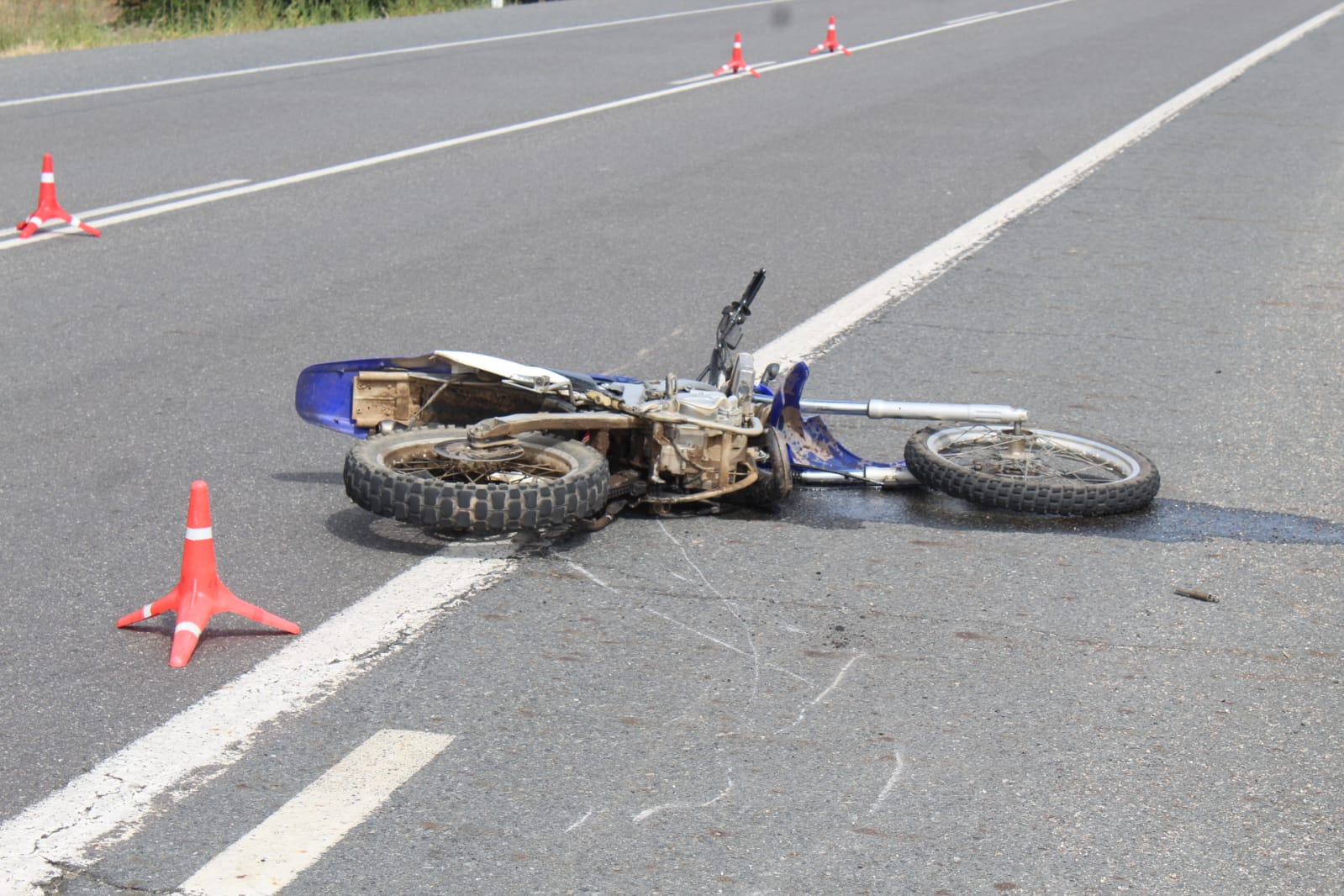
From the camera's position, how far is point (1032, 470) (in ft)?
20.2

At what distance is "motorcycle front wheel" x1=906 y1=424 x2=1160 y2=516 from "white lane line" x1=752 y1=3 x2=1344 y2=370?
1.37 metres

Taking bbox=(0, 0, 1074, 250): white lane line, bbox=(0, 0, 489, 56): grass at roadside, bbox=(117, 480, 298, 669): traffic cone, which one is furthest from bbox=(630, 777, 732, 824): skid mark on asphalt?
bbox=(0, 0, 489, 56): grass at roadside

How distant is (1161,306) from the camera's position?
364 inches

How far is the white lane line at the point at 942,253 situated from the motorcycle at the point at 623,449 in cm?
143

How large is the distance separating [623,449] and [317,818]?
2.38 metres

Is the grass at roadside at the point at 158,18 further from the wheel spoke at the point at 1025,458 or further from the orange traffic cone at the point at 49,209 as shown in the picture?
the wheel spoke at the point at 1025,458

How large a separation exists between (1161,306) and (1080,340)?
42.6 inches

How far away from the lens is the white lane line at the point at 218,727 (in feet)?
11.5

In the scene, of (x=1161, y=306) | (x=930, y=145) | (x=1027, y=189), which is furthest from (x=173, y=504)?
(x=930, y=145)

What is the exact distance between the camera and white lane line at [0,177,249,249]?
1029 cm

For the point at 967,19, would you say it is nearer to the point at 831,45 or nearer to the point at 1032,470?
the point at 831,45

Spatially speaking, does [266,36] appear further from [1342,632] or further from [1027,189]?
[1342,632]

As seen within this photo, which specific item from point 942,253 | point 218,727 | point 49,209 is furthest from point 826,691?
point 49,209

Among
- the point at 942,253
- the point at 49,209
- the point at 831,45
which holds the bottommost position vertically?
the point at 942,253
